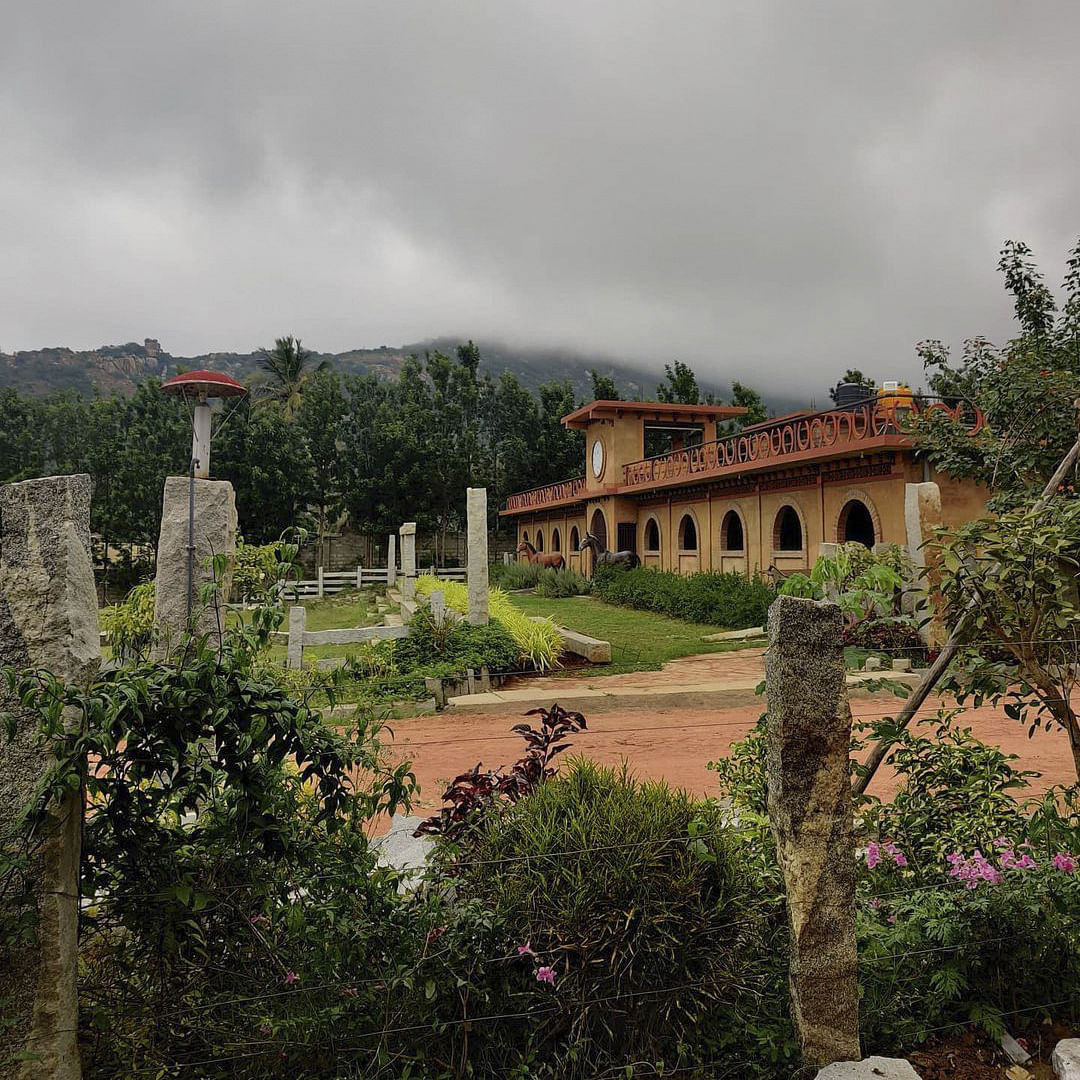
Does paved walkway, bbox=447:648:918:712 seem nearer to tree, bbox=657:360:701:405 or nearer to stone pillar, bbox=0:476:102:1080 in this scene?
stone pillar, bbox=0:476:102:1080

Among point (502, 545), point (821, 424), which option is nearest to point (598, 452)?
point (821, 424)

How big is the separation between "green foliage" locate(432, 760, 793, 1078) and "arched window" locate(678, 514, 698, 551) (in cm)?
2288

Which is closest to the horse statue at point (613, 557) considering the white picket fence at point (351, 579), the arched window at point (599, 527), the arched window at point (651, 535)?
the arched window at point (651, 535)

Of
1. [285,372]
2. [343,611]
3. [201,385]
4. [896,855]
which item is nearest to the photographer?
[896,855]

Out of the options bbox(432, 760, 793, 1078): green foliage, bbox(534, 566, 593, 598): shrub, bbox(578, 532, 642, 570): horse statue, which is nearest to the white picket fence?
bbox(534, 566, 593, 598): shrub

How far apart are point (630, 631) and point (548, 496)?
17932mm

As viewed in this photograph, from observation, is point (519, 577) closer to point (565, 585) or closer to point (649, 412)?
point (565, 585)

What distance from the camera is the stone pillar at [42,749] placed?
2188mm

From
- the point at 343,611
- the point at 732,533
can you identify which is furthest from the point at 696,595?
the point at 343,611

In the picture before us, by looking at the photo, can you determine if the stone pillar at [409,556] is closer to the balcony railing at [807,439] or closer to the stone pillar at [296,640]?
the stone pillar at [296,640]

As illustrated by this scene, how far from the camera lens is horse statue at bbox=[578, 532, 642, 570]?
27.2 metres

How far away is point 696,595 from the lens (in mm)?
19797

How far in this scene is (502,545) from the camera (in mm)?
45250

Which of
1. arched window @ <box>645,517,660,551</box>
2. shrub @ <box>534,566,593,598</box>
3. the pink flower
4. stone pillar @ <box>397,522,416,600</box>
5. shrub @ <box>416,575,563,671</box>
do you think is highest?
arched window @ <box>645,517,660,551</box>
